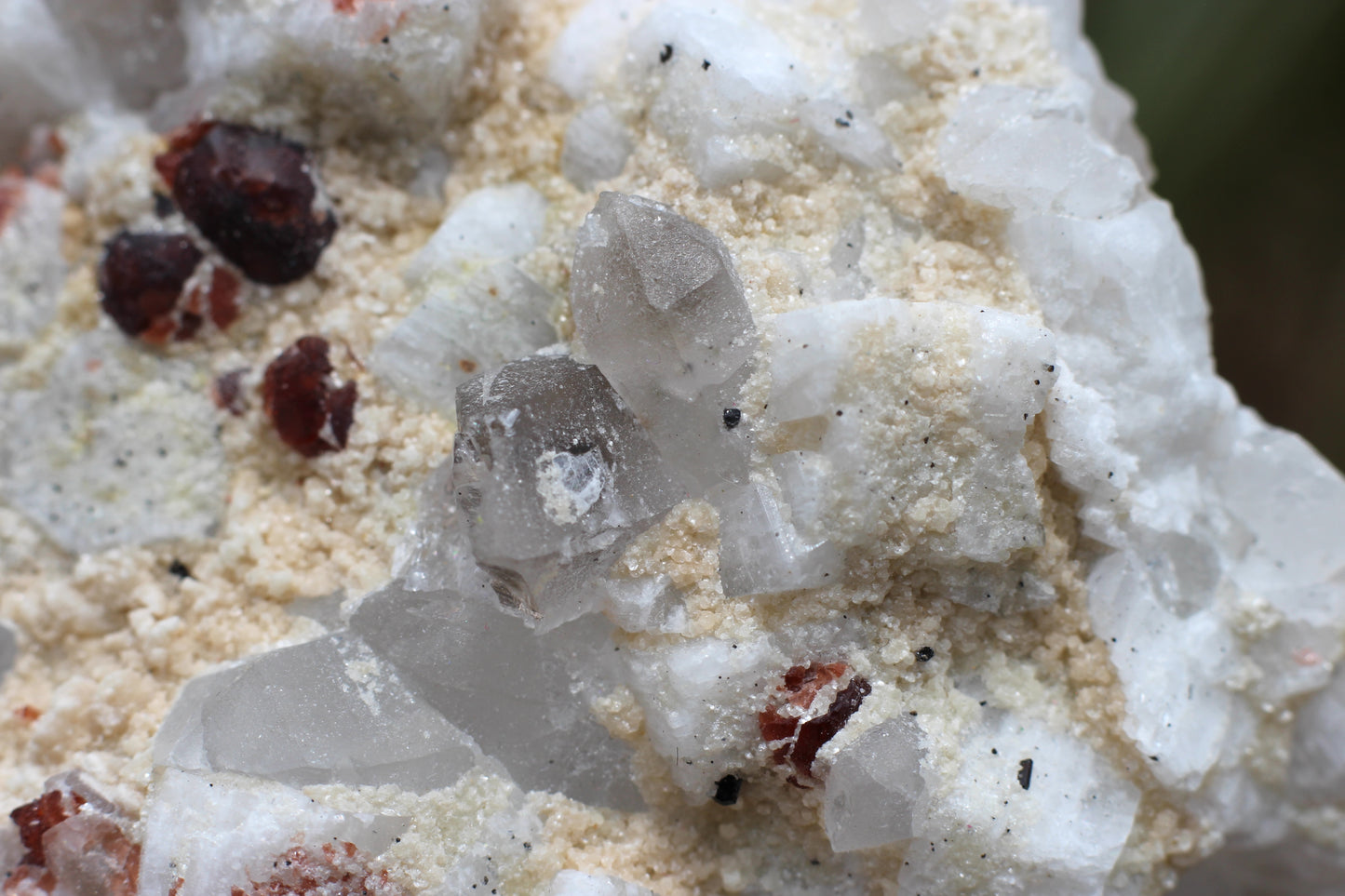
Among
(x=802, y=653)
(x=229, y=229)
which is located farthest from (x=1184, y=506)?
(x=229, y=229)

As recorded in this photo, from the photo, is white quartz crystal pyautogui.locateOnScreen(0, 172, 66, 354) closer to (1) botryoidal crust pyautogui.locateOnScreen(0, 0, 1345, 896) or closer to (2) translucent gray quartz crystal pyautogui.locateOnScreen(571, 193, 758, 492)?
(1) botryoidal crust pyautogui.locateOnScreen(0, 0, 1345, 896)

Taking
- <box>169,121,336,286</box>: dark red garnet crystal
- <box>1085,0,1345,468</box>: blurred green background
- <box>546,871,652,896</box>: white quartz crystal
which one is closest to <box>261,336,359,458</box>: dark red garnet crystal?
<box>169,121,336,286</box>: dark red garnet crystal

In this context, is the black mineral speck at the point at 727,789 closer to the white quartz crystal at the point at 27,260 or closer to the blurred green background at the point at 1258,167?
the white quartz crystal at the point at 27,260

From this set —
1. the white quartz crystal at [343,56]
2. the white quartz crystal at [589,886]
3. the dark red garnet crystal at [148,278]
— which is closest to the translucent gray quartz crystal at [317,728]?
the white quartz crystal at [589,886]

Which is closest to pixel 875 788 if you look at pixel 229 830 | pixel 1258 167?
pixel 229 830

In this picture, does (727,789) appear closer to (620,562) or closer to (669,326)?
(620,562)
